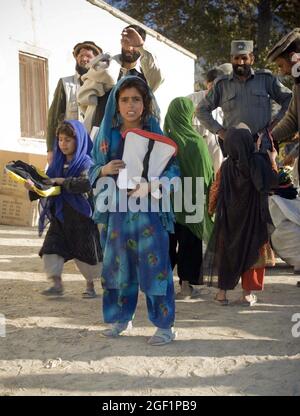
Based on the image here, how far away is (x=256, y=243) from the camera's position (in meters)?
4.30

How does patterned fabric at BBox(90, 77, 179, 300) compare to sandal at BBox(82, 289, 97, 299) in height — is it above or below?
above

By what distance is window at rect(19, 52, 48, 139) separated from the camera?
31.6 feet

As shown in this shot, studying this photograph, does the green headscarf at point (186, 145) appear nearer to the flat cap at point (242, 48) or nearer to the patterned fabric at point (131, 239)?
the flat cap at point (242, 48)

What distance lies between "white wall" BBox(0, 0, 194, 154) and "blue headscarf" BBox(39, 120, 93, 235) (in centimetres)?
469

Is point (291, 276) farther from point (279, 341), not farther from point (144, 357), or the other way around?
point (144, 357)

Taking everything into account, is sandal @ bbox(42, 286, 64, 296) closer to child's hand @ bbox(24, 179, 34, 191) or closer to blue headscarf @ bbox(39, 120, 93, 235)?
blue headscarf @ bbox(39, 120, 93, 235)

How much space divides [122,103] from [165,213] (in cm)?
68

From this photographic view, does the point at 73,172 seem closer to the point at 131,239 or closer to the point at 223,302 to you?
the point at 131,239

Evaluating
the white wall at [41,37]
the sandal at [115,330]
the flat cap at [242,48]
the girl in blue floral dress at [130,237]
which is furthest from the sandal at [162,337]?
the white wall at [41,37]

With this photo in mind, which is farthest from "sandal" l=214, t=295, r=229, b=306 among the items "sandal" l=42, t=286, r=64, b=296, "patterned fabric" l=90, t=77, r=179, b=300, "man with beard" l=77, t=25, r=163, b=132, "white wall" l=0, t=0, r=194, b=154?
"white wall" l=0, t=0, r=194, b=154

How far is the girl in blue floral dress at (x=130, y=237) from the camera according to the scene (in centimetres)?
342

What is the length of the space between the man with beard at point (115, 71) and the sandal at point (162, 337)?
6.95 feet

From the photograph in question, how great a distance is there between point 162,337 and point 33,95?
720cm

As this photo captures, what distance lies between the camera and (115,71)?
193 inches
